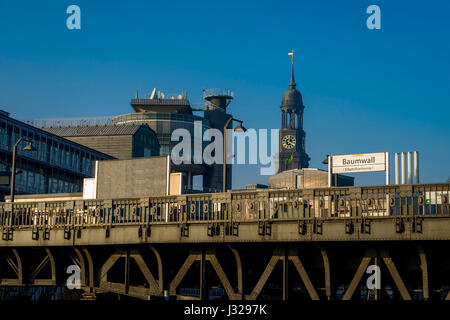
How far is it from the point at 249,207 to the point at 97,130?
127m

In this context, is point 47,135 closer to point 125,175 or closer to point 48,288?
point 125,175

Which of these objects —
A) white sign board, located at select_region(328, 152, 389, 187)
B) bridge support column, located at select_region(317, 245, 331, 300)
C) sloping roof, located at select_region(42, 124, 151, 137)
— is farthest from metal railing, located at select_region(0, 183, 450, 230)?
sloping roof, located at select_region(42, 124, 151, 137)

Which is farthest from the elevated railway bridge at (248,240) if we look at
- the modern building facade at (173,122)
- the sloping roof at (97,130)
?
the modern building facade at (173,122)

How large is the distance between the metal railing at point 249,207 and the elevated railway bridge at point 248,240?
6 cm

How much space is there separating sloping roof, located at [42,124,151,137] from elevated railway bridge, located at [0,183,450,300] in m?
108

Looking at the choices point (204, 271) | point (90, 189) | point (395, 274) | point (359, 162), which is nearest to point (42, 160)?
point (90, 189)

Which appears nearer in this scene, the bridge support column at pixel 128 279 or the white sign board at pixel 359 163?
the bridge support column at pixel 128 279

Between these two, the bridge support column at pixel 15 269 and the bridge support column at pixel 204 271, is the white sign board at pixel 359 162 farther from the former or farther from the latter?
the bridge support column at pixel 15 269

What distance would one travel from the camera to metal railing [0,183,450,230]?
2917 cm

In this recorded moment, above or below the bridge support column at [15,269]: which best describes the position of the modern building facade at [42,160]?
above

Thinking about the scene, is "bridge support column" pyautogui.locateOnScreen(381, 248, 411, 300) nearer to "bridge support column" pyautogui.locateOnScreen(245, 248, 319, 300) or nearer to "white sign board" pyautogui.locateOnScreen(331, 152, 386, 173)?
"bridge support column" pyautogui.locateOnScreen(245, 248, 319, 300)

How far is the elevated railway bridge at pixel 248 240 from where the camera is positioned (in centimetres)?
2917

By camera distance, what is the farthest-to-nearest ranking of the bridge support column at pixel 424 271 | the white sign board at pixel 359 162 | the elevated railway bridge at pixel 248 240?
the white sign board at pixel 359 162 → the elevated railway bridge at pixel 248 240 → the bridge support column at pixel 424 271

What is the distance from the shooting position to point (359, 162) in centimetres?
4275
